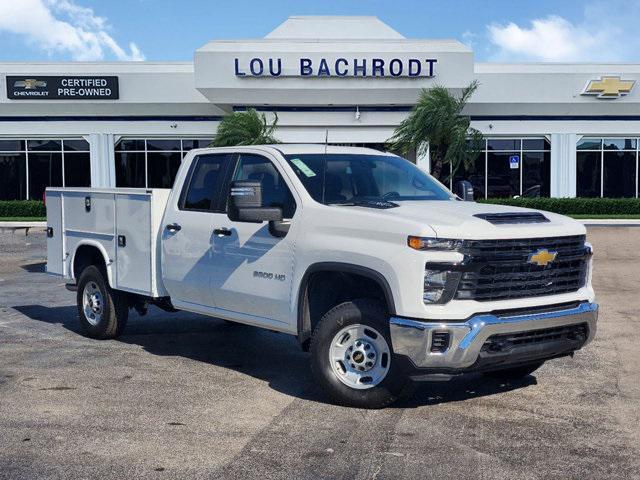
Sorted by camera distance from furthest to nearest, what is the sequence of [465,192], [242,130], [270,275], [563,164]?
[563,164]
[242,130]
[465,192]
[270,275]

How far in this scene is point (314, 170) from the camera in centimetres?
712

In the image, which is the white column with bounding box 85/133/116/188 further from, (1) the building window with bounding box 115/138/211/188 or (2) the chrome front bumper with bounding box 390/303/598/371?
(2) the chrome front bumper with bounding box 390/303/598/371

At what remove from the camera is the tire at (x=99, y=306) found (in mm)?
8977

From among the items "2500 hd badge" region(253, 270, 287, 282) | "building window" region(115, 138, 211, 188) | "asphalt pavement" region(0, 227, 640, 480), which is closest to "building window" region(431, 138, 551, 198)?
"building window" region(115, 138, 211, 188)

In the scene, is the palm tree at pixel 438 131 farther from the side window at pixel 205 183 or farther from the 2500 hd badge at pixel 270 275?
the 2500 hd badge at pixel 270 275

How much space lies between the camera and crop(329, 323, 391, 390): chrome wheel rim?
617 centimetres

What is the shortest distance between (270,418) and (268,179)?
2.19m

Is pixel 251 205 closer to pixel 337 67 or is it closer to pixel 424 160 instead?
pixel 337 67

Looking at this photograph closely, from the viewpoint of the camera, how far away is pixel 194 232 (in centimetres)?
765

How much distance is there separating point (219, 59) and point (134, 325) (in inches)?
957

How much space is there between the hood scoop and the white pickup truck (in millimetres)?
15

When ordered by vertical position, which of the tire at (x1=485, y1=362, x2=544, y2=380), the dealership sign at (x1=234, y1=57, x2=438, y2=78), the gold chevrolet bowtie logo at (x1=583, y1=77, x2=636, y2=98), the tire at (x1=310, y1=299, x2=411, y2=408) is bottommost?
the tire at (x1=485, y1=362, x2=544, y2=380)

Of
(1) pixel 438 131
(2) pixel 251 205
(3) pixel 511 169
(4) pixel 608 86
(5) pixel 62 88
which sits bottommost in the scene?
(2) pixel 251 205

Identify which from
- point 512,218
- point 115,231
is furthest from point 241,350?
point 512,218
